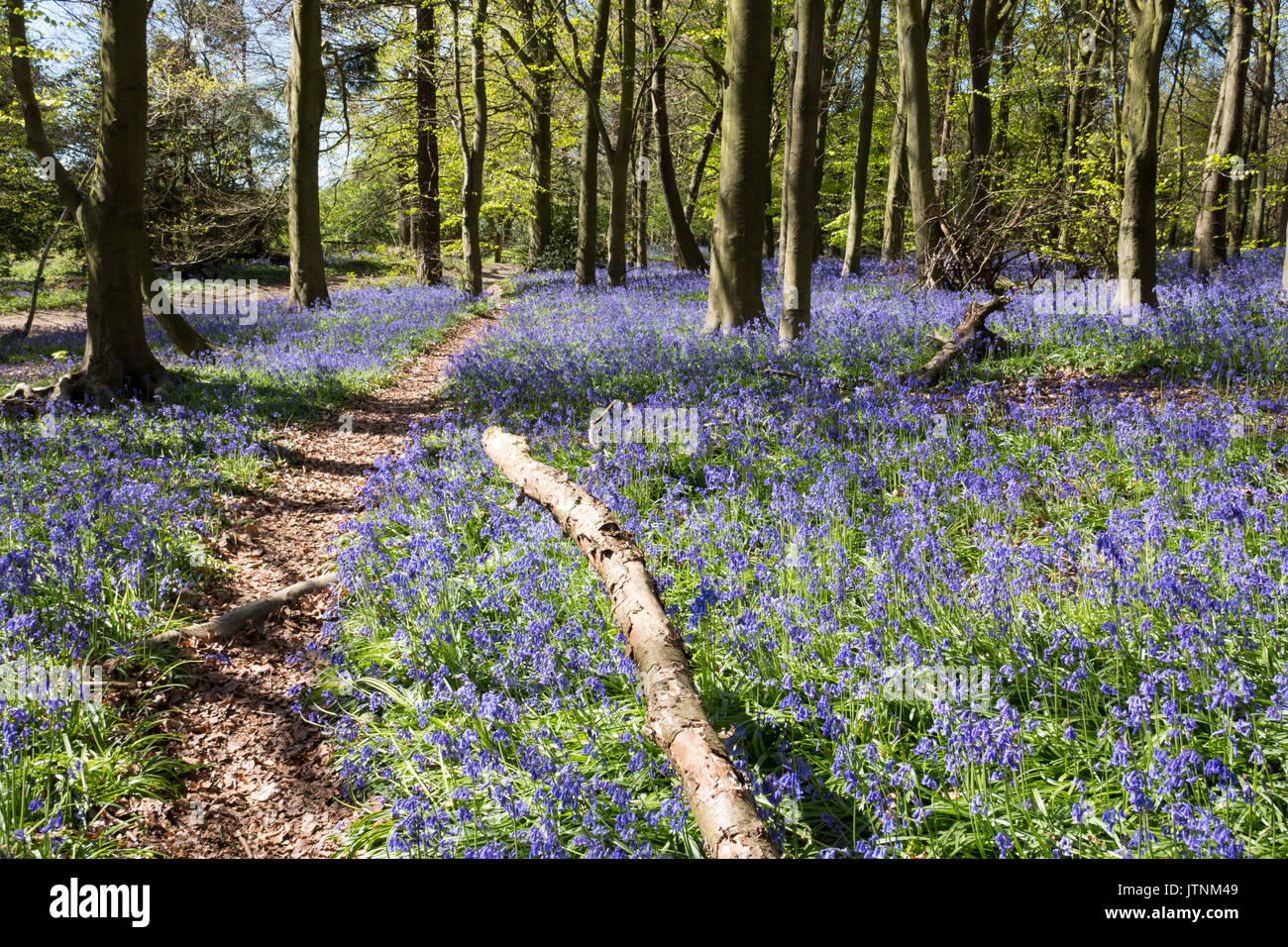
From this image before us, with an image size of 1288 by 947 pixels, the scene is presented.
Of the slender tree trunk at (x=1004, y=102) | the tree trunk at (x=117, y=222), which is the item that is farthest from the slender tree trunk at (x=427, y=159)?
the slender tree trunk at (x=1004, y=102)

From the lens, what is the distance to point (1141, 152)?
9617 millimetres

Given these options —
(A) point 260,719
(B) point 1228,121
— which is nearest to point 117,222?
(A) point 260,719

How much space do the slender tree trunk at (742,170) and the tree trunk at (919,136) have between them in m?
4.97

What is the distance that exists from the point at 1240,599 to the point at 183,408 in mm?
9133

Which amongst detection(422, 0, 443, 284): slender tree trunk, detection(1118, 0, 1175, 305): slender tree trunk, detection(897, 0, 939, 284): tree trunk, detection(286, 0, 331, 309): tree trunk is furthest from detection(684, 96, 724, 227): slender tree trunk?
detection(1118, 0, 1175, 305): slender tree trunk

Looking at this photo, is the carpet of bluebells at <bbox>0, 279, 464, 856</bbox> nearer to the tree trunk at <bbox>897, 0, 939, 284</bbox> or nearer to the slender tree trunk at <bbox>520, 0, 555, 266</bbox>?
the tree trunk at <bbox>897, 0, 939, 284</bbox>

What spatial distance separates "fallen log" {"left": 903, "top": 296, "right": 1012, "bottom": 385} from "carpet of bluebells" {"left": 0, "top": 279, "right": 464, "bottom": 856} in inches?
271

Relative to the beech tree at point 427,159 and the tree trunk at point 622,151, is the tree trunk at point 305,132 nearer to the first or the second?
the beech tree at point 427,159

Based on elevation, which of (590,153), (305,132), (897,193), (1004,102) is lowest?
(897,193)

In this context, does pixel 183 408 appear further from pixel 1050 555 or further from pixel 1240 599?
pixel 1240 599

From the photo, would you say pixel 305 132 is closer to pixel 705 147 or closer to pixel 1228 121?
pixel 1228 121

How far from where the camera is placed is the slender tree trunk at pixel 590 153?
18.8 m

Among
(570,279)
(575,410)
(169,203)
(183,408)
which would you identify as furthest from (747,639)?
(169,203)

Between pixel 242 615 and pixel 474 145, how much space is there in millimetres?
18857
